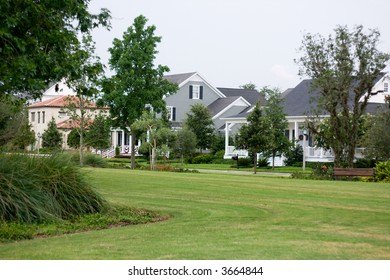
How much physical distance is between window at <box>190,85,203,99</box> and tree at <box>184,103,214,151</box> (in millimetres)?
7915

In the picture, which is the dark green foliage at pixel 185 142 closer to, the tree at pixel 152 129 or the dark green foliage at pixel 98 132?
the dark green foliage at pixel 98 132

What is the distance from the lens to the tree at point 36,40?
1241cm

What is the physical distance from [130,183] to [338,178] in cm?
1271

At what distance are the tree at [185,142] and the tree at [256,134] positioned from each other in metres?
11.9

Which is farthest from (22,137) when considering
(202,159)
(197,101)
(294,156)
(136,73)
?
(197,101)

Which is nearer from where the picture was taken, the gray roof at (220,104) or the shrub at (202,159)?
the shrub at (202,159)

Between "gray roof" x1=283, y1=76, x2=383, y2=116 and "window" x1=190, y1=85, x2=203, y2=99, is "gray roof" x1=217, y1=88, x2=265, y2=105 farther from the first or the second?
"gray roof" x1=283, y1=76, x2=383, y2=116

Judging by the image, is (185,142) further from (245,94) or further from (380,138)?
(245,94)

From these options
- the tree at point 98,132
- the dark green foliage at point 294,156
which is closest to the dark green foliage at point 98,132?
the tree at point 98,132

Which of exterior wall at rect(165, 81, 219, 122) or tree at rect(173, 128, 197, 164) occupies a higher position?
exterior wall at rect(165, 81, 219, 122)

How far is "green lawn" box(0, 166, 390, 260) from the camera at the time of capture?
990 cm

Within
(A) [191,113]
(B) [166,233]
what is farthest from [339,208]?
(A) [191,113]

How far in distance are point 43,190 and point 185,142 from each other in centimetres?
4014

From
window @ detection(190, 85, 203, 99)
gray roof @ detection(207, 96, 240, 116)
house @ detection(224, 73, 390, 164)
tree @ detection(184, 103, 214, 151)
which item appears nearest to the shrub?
house @ detection(224, 73, 390, 164)
